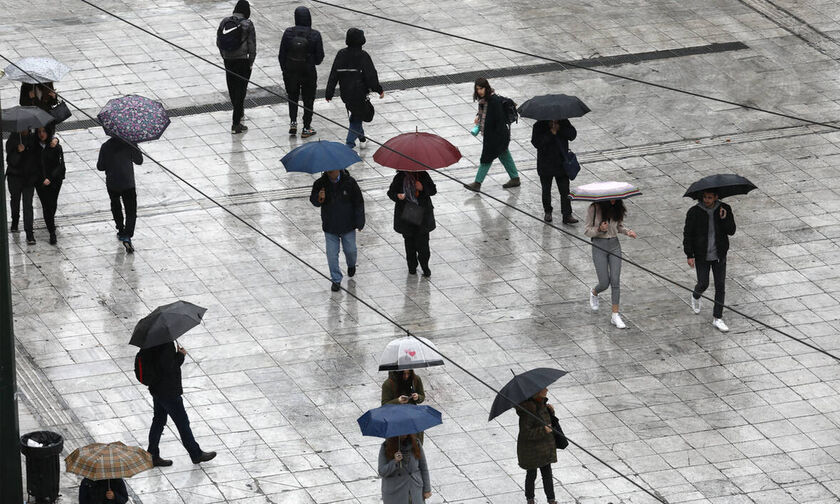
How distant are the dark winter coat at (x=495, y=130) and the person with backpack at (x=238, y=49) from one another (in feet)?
11.0

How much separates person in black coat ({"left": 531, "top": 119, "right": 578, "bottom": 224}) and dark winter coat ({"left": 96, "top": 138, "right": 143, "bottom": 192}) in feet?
14.4

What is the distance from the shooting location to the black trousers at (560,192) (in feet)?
59.2

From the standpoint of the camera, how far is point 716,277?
1612 cm

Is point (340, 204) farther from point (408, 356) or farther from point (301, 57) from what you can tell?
point (301, 57)

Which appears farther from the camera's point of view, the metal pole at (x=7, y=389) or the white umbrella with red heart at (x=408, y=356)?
the white umbrella with red heart at (x=408, y=356)

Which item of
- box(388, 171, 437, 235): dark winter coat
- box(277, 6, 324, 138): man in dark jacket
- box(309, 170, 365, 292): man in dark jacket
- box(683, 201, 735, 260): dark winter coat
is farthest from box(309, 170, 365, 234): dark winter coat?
box(277, 6, 324, 138): man in dark jacket

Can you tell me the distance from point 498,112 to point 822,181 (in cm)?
403

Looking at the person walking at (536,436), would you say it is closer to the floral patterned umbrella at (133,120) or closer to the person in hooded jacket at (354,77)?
the floral patterned umbrella at (133,120)

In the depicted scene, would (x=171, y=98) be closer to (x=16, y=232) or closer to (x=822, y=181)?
(x=16, y=232)

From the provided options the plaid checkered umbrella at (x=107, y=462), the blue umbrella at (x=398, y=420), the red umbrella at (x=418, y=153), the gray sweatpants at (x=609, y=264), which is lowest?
the gray sweatpants at (x=609, y=264)

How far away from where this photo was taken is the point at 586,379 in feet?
50.0

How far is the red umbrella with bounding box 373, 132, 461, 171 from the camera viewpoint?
54.4 feet

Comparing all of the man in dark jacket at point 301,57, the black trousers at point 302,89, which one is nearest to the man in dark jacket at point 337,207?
the man in dark jacket at point 301,57

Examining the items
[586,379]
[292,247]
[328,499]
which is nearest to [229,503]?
[328,499]
